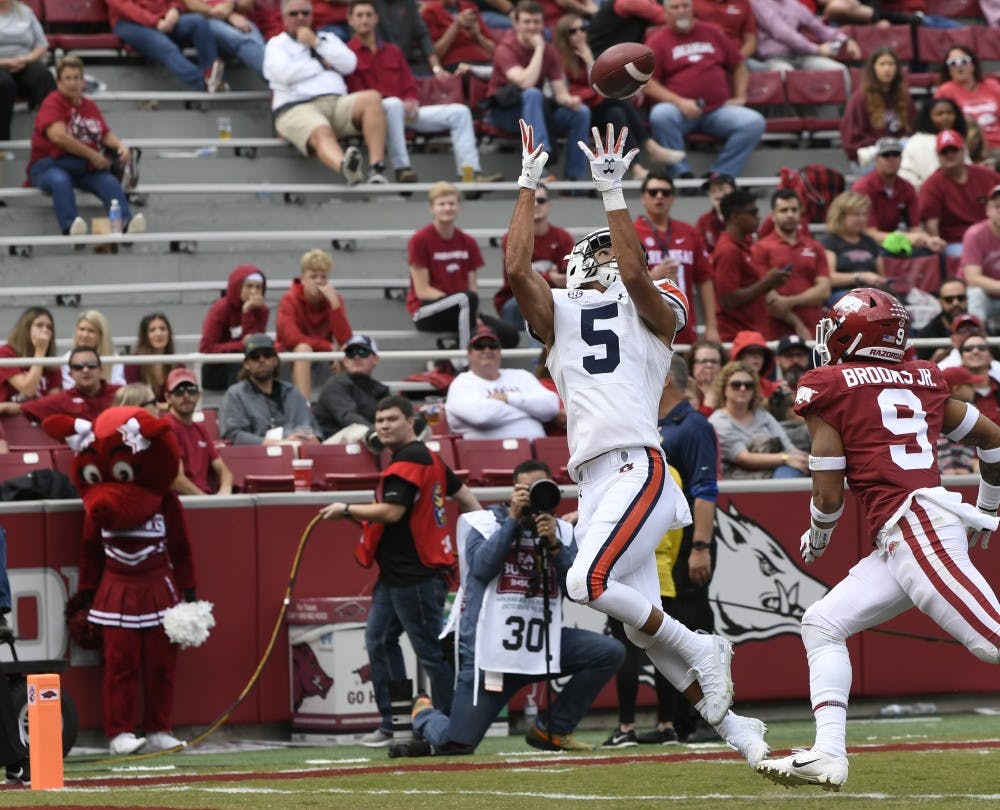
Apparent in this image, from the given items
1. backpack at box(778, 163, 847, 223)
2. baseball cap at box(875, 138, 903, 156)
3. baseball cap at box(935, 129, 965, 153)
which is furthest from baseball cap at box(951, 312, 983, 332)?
backpack at box(778, 163, 847, 223)

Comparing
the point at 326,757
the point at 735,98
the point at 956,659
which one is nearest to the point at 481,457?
the point at 326,757

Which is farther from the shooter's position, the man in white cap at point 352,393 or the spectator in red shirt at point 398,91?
the spectator in red shirt at point 398,91

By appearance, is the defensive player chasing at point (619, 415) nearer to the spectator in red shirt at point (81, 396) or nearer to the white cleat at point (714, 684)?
the white cleat at point (714, 684)

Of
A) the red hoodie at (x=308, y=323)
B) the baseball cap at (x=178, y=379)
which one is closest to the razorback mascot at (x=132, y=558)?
the baseball cap at (x=178, y=379)

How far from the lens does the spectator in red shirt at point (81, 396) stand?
425 inches

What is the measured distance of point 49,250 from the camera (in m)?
13.9

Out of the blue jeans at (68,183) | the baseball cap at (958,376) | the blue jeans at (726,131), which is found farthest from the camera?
the blue jeans at (726,131)

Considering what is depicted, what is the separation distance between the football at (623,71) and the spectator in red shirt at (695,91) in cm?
740

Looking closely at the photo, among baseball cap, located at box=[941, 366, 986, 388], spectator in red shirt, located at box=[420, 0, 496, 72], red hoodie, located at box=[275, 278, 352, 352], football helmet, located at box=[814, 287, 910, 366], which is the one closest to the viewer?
football helmet, located at box=[814, 287, 910, 366]

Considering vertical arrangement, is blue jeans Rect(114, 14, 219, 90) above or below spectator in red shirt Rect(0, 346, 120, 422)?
above

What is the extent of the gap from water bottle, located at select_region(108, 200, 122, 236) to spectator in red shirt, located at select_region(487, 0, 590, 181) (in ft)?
10.7

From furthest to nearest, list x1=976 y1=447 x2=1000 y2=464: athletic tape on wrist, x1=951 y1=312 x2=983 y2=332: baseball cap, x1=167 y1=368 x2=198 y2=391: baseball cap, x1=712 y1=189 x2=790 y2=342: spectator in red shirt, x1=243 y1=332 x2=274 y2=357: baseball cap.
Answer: x1=712 y1=189 x2=790 y2=342: spectator in red shirt, x1=951 y1=312 x2=983 y2=332: baseball cap, x1=243 y1=332 x2=274 y2=357: baseball cap, x1=167 y1=368 x2=198 y2=391: baseball cap, x1=976 y1=447 x2=1000 y2=464: athletic tape on wrist

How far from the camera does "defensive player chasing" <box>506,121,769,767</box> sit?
6777 mm

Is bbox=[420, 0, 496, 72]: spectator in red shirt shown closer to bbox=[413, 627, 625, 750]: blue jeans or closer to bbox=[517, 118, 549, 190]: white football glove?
bbox=[413, 627, 625, 750]: blue jeans
